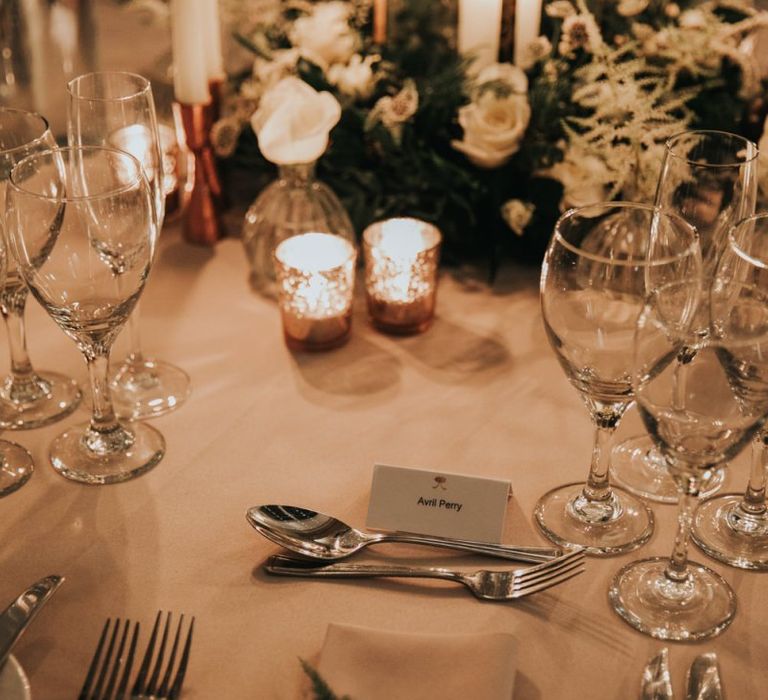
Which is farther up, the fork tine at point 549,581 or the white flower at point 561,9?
the white flower at point 561,9

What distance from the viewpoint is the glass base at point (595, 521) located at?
3.47ft

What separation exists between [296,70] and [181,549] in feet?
2.85

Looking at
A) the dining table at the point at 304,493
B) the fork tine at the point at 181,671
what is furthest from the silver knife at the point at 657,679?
the fork tine at the point at 181,671

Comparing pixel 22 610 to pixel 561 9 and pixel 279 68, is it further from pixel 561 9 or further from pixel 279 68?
pixel 561 9

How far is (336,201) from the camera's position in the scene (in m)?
1.52

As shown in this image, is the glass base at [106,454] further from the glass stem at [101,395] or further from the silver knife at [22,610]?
the silver knife at [22,610]

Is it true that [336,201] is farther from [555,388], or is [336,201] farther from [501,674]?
[501,674]

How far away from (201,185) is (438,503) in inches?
31.3

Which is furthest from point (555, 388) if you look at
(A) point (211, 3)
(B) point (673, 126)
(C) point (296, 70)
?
(A) point (211, 3)

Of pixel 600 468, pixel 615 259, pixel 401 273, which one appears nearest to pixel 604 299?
pixel 615 259

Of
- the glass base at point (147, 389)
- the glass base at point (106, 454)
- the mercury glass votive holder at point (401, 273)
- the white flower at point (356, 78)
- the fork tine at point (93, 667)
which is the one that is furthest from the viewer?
the white flower at point (356, 78)

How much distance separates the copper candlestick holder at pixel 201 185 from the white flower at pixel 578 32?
0.55 meters

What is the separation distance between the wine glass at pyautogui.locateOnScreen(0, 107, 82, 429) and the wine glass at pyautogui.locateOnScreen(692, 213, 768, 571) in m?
0.74

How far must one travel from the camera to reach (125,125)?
4.08 ft
